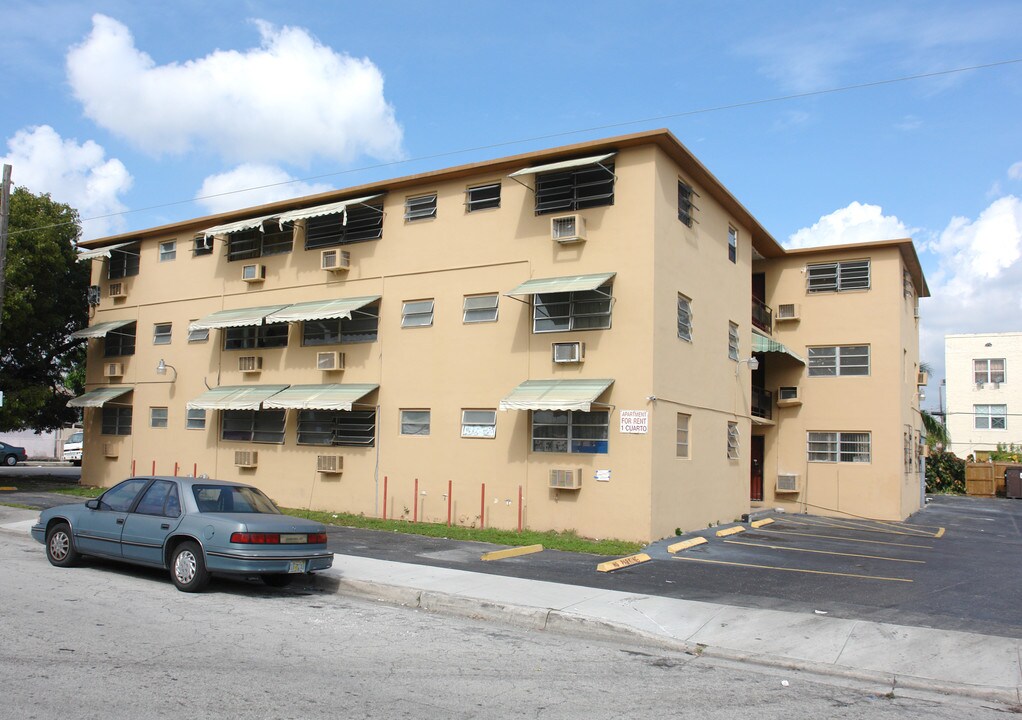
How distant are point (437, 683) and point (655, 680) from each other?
199 centimetres

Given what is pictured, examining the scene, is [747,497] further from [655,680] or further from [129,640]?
[129,640]

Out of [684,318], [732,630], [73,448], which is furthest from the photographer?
[73,448]

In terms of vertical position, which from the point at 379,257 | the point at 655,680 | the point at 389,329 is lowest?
the point at 655,680

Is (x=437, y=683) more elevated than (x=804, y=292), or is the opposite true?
(x=804, y=292)

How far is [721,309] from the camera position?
20.9 meters

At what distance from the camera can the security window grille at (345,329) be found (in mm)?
20766

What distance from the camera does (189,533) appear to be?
10.6m

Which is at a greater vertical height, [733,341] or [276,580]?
[733,341]

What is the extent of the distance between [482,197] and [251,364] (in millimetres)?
8205

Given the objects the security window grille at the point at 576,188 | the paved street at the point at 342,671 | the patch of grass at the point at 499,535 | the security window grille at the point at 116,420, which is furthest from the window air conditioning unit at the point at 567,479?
the security window grille at the point at 116,420

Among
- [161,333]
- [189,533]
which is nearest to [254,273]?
[161,333]

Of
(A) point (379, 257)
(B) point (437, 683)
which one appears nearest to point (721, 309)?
(A) point (379, 257)

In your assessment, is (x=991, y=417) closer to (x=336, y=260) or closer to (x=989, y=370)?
(x=989, y=370)

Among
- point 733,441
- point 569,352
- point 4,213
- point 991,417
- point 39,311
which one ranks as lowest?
point 733,441
